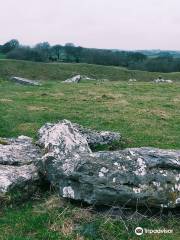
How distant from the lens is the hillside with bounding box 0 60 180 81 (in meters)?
80.2

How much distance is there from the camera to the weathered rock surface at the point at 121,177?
1109 centimetres

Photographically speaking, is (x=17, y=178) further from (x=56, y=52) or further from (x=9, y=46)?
(x=9, y=46)

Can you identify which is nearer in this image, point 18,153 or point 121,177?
point 121,177

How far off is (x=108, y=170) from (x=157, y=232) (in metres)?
1.88

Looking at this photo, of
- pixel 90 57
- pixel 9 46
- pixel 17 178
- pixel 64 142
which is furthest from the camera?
pixel 9 46

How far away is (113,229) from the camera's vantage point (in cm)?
1055

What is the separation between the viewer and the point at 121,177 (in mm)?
11312

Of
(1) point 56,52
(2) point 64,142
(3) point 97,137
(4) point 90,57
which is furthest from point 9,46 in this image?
(2) point 64,142

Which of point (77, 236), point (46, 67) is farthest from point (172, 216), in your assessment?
point (46, 67)

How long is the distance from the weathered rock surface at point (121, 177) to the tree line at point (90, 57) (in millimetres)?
107982

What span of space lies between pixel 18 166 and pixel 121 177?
369 centimetres

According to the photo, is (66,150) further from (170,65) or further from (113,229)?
(170,65)

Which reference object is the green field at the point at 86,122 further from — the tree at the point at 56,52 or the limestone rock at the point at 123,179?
the tree at the point at 56,52

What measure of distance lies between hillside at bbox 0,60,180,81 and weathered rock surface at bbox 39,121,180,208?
6310 cm
